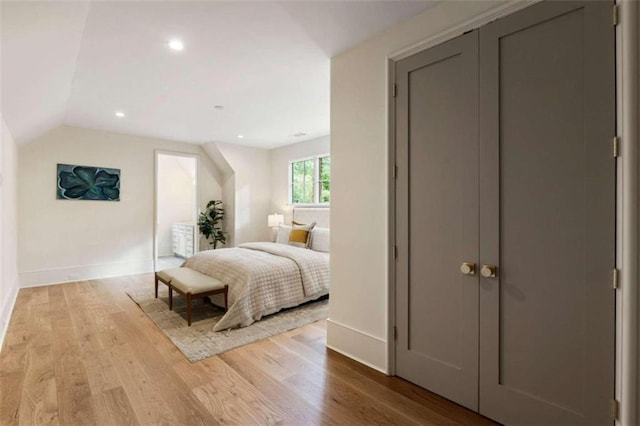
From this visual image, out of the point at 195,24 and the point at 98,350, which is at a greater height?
the point at 195,24

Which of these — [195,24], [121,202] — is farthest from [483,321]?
[121,202]

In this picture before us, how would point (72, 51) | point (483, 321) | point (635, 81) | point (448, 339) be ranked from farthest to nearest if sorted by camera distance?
point (72, 51) → point (448, 339) → point (483, 321) → point (635, 81)

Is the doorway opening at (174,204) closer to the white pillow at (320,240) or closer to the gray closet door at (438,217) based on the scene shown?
the white pillow at (320,240)

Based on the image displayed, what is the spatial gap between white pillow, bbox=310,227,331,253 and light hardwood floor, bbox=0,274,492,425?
179 centimetres

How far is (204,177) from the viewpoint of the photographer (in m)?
6.56

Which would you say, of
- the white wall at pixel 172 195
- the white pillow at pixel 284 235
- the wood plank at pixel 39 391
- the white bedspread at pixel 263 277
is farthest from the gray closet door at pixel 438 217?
the white wall at pixel 172 195

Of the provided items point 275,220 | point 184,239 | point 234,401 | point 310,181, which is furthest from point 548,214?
point 184,239

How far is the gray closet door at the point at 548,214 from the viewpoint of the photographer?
140 centimetres

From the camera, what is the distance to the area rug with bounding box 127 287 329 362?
106 inches

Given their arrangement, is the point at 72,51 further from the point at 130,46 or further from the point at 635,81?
the point at 635,81

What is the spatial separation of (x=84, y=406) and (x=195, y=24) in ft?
8.66

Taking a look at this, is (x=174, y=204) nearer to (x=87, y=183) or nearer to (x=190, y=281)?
(x=87, y=183)

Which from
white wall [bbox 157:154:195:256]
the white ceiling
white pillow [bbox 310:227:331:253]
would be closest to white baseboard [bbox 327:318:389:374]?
white pillow [bbox 310:227:331:253]

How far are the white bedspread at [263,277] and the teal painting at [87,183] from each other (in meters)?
2.37
